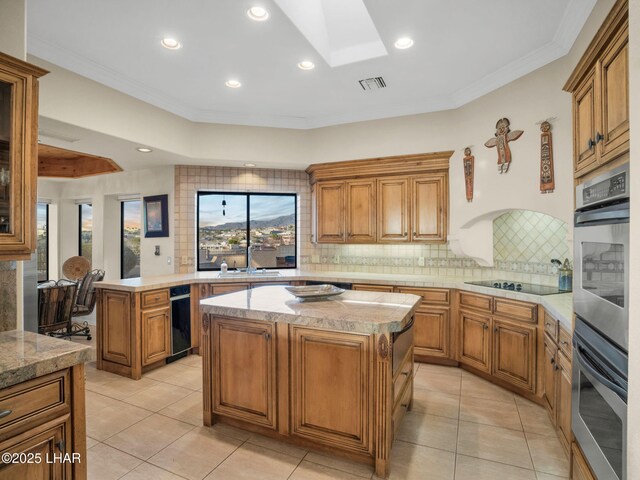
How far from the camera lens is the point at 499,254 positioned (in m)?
3.93

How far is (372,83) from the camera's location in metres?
3.62

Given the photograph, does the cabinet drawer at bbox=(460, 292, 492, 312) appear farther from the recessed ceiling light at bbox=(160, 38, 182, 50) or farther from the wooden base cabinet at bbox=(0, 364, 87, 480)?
the recessed ceiling light at bbox=(160, 38, 182, 50)

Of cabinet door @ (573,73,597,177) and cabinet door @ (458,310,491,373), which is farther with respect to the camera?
cabinet door @ (458,310,491,373)

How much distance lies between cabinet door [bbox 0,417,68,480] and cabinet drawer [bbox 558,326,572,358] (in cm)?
259

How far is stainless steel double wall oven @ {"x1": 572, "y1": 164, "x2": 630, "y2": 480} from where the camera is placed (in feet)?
4.17

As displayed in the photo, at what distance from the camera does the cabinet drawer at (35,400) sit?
1348 millimetres

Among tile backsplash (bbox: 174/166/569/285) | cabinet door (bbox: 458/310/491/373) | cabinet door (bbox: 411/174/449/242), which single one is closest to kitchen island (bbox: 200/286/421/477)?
cabinet door (bbox: 458/310/491/373)

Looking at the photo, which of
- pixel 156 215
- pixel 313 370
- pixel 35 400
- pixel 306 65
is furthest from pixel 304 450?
pixel 156 215

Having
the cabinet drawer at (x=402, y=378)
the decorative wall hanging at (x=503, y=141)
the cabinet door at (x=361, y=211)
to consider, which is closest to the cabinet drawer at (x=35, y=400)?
the cabinet drawer at (x=402, y=378)

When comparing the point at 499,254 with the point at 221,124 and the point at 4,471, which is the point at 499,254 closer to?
the point at 221,124

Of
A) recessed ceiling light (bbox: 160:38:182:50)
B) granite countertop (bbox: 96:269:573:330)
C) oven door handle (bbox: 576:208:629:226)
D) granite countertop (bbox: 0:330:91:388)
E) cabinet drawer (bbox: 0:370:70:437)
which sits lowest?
cabinet drawer (bbox: 0:370:70:437)

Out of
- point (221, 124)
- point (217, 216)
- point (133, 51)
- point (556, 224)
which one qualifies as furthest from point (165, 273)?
point (556, 224)

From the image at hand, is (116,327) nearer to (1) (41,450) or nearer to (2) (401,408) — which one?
(1) (41,450)

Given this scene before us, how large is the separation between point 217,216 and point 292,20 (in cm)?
308
